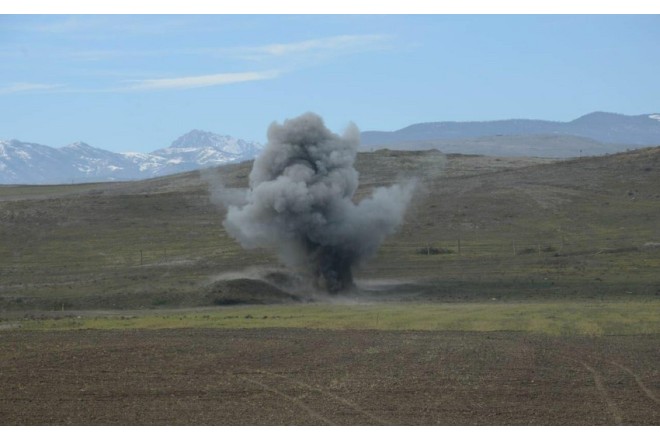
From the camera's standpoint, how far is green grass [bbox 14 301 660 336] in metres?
57.0

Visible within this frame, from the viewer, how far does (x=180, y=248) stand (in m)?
106

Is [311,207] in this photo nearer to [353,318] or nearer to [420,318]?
[353,318]

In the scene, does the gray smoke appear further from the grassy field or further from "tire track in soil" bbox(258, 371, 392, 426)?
"tire track in soil" bbox(258, 371, 392, 426)

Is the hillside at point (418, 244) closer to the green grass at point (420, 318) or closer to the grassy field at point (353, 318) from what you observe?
the grassy field at point (353, 318)

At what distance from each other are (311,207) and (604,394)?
40.7m

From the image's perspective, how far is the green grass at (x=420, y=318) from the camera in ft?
187

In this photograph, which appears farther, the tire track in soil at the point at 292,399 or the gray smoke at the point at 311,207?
the gray smoke at the point at 311,207

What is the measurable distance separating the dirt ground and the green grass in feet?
9.23

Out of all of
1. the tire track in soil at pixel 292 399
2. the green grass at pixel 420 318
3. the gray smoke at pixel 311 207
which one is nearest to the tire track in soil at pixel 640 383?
the green grass at pixel 420 318

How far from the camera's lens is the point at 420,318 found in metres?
60.7

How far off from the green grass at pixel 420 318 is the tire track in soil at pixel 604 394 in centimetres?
1142

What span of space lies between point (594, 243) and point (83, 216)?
60250 millimetres

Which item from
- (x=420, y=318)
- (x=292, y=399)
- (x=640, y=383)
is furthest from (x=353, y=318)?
(x=292, y=399)

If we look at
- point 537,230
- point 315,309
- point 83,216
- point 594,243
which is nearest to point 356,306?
point 315,309
